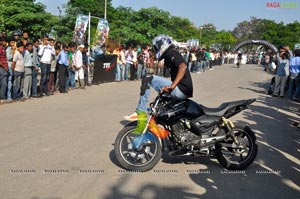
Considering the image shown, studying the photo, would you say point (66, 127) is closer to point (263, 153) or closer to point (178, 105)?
point (178, 105)

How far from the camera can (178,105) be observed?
520 cm

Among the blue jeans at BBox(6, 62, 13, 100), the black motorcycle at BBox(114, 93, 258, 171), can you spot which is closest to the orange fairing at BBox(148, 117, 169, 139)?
the black motorcycle at BBox(114, 93, 258, 171)

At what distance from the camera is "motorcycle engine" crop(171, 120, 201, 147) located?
5.19 meters

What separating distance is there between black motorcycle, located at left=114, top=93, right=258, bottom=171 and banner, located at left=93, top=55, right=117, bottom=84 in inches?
449

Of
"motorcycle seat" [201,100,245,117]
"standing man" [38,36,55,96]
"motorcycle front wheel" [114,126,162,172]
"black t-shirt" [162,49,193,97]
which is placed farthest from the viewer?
"standing man" [38,36,55,96]

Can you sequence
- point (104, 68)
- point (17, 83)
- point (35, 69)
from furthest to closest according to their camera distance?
1. point (104, 68)
2. point (35, 69)
3. point (17, 83)

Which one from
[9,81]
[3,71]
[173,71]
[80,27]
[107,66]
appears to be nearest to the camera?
[173,71]

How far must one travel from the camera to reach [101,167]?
5.26m

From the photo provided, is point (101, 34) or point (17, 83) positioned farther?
point (101, 34)

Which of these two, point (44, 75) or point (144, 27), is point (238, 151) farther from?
point (144, 27)

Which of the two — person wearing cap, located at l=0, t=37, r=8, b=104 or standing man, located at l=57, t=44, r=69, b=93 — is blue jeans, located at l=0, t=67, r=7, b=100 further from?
standing man, located at l=57, t=44, r=69, b=93

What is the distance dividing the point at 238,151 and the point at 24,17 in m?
34.8

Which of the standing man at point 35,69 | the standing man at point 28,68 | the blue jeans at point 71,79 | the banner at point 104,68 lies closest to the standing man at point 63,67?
the blue jeans at point 71,79

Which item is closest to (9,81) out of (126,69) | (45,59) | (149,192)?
(45,59)
